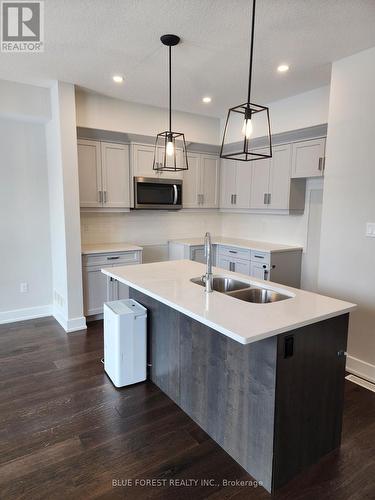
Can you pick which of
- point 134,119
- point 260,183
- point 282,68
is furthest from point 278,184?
point 134,119

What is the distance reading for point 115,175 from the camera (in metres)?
4.23

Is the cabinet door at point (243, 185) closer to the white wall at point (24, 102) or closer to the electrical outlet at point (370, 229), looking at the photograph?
the electrical outlet at point (370, 229)

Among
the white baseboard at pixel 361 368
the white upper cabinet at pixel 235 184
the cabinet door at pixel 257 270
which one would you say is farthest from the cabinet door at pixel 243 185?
the white baseboard at pixel 361 368

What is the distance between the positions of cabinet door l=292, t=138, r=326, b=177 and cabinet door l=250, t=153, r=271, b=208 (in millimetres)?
440

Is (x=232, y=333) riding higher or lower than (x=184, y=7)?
lower

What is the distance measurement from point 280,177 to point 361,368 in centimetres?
243

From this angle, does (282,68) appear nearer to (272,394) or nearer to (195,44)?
(195,44)

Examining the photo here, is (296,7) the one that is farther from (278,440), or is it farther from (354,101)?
(278,440)

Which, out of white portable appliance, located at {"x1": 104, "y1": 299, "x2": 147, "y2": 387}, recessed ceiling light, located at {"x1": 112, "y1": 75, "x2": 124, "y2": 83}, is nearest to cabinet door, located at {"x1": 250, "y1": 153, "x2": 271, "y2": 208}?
recessed ceiling light, located at {"x1": 112, "y1": 75, "x2": 124, "y2": 83}

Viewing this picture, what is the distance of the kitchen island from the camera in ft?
5.39

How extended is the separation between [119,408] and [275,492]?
47.4 inches

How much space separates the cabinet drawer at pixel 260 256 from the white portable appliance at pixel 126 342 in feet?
6.30

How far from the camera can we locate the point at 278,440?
167cm

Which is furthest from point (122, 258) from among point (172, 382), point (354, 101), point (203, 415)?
point (354, 101)
